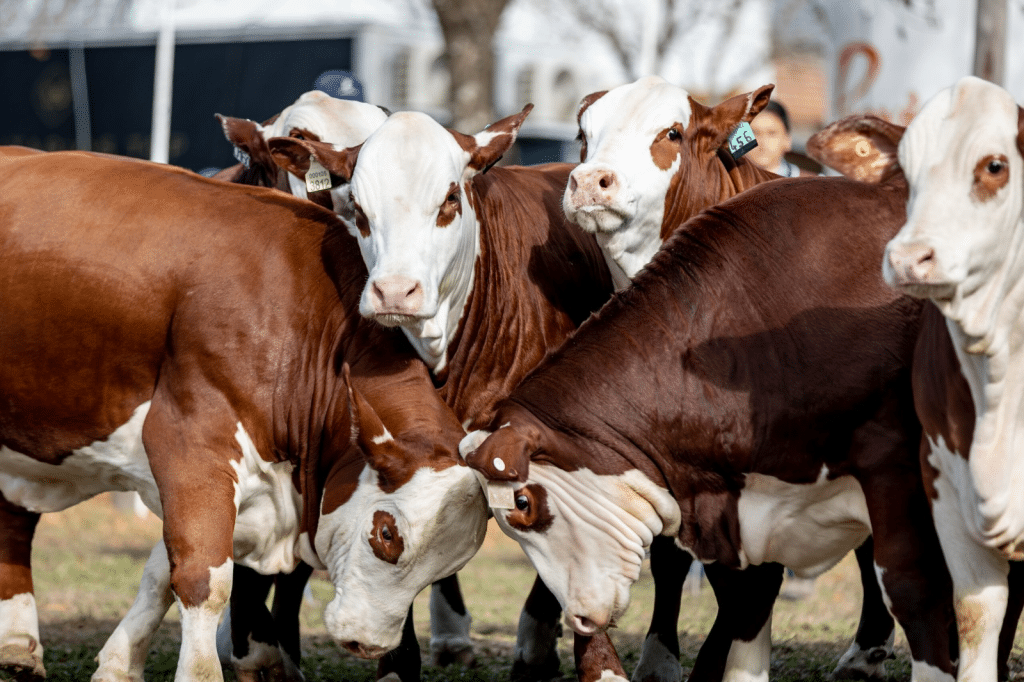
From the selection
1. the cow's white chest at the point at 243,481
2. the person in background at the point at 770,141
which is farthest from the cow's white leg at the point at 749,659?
the person in background at the point at 770,141

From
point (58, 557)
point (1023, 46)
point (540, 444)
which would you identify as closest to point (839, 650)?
point (540, 444)

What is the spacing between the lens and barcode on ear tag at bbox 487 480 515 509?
4.48 metres

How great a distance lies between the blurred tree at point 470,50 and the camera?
48.3 feet

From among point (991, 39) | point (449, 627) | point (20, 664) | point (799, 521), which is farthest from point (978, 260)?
point (991, 39)

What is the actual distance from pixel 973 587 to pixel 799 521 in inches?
27.6

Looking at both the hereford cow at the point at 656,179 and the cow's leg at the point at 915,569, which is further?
the hereford cow at the point at 656,179

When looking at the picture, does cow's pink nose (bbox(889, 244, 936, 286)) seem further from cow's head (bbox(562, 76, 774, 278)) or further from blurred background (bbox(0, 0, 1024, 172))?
blurred background (bbox(0, 0, 1024, 172))

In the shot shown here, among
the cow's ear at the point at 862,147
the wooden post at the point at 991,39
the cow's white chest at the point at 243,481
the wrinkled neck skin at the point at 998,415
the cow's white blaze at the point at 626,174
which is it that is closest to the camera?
the wrinkled neck skin at the point at 998,415

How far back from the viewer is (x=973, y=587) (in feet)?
12.7

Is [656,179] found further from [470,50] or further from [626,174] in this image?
[470,50]

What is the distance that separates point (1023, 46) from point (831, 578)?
7.72 meters

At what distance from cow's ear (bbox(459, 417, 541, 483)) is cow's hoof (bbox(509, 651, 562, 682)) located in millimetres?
1691

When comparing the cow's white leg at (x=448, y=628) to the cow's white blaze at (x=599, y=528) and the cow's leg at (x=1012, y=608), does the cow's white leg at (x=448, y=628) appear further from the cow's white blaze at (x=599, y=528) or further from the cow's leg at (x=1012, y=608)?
the cow's leg at (x=1012, y=608)

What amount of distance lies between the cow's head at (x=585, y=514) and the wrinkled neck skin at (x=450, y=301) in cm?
43
